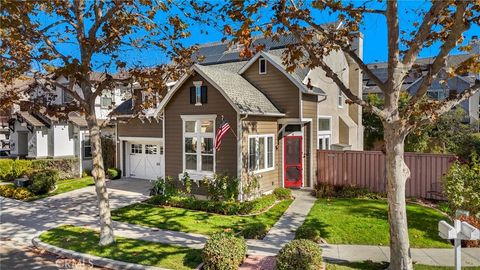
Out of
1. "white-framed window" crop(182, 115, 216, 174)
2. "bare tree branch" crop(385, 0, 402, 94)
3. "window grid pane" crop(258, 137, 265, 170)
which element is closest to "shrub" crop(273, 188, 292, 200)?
"window grid pane" crop(258, 137, 265, 170)

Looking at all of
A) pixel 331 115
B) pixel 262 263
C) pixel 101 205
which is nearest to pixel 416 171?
pixel 331 115

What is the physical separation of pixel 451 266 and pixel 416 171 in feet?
24.9

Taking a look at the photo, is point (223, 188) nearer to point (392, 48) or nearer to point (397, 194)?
point (397, 194)

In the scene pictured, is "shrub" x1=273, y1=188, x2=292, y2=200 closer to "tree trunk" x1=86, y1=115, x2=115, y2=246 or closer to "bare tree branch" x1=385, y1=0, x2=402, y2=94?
"tree trunk" x1=86, y1=115, x2=115, y2=246

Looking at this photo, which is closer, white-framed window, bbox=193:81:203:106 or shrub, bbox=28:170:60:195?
white-framed window, bbox=193:81:203:106

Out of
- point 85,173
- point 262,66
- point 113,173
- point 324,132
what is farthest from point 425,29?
point 85,173

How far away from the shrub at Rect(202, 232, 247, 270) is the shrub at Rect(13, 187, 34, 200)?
12853 mm

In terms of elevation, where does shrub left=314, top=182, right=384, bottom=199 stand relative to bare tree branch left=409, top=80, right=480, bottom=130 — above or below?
below

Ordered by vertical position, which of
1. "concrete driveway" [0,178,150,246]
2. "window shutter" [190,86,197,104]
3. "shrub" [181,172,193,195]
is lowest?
"concrete driveway" [0,178,150,246]

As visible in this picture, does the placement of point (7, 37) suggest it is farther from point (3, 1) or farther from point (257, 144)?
point (257, 144)

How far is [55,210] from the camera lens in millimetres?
13750

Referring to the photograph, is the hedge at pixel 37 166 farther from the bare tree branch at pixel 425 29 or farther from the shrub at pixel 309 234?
the bare tree branch at pixel 425 29

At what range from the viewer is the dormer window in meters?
15.3

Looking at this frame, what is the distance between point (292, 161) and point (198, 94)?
19.6 feet
